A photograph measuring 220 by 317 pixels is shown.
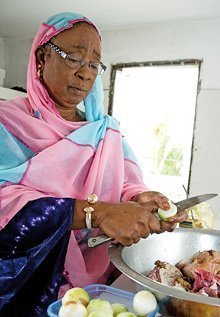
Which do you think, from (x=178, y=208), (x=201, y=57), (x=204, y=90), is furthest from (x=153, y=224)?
(x=201, y=57)

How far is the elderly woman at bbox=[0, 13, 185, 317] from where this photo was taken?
84 cm

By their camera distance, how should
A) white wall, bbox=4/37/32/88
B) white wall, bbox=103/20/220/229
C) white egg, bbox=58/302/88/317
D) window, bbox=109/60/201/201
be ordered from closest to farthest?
white egg, bbox=58/302/88/317 → white wall, bbox=103/20/220/229 → window, bbox=109/60/201/201 → white wall, bbox=4/37/32/88

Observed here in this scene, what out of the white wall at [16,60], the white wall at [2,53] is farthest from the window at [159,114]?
the white wall at [2,53]

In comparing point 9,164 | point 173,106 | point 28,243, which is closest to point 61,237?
point 28,243

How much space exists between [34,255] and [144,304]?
348mm

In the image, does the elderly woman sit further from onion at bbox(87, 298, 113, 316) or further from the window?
the window

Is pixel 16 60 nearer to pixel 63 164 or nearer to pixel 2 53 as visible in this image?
pixel 2 53

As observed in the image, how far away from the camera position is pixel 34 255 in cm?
84

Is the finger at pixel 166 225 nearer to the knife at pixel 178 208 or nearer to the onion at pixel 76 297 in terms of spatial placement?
the knife at pixel 178 208

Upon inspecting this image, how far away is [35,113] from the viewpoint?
109cm

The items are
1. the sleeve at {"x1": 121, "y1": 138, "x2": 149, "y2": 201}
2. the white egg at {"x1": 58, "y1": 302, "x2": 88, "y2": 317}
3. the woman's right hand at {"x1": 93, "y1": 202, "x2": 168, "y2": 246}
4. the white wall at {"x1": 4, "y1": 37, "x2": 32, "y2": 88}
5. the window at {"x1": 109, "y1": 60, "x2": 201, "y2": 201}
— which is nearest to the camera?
the white egg at {"x1": 58, "y1": 302, "x2": 88, "y2": 317}

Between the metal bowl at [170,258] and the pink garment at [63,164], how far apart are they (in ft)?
0.58

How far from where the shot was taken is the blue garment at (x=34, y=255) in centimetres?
84

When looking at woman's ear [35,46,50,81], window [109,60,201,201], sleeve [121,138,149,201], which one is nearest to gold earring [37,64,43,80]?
woman's ear [35,46,50,81]
